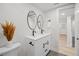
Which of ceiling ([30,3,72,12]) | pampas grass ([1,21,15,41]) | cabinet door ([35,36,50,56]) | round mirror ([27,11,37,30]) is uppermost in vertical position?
ceiling ([30,3,72,12])

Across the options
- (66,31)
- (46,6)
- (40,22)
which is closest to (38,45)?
(40,22)

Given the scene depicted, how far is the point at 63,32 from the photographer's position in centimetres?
140

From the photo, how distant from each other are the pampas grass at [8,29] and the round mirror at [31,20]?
23 centimetres

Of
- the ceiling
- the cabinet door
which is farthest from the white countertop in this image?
the ceiling

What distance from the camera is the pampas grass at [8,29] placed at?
131cm

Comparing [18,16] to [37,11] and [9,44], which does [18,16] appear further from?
[9,44]

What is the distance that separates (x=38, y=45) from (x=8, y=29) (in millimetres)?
450

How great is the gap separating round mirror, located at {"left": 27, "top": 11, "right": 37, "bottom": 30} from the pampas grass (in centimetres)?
23

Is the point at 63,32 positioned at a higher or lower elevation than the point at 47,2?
lower

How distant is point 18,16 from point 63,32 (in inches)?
25.3

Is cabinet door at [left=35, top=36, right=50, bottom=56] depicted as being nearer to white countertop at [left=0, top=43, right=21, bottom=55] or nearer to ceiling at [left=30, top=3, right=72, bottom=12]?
white countertop at [left=0, top=43, right=21, bottom=55]

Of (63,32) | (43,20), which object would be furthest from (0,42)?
(63,32)

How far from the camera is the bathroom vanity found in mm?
1384

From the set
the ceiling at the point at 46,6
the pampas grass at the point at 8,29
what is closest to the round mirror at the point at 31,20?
the ceiling at the point at 46,6
